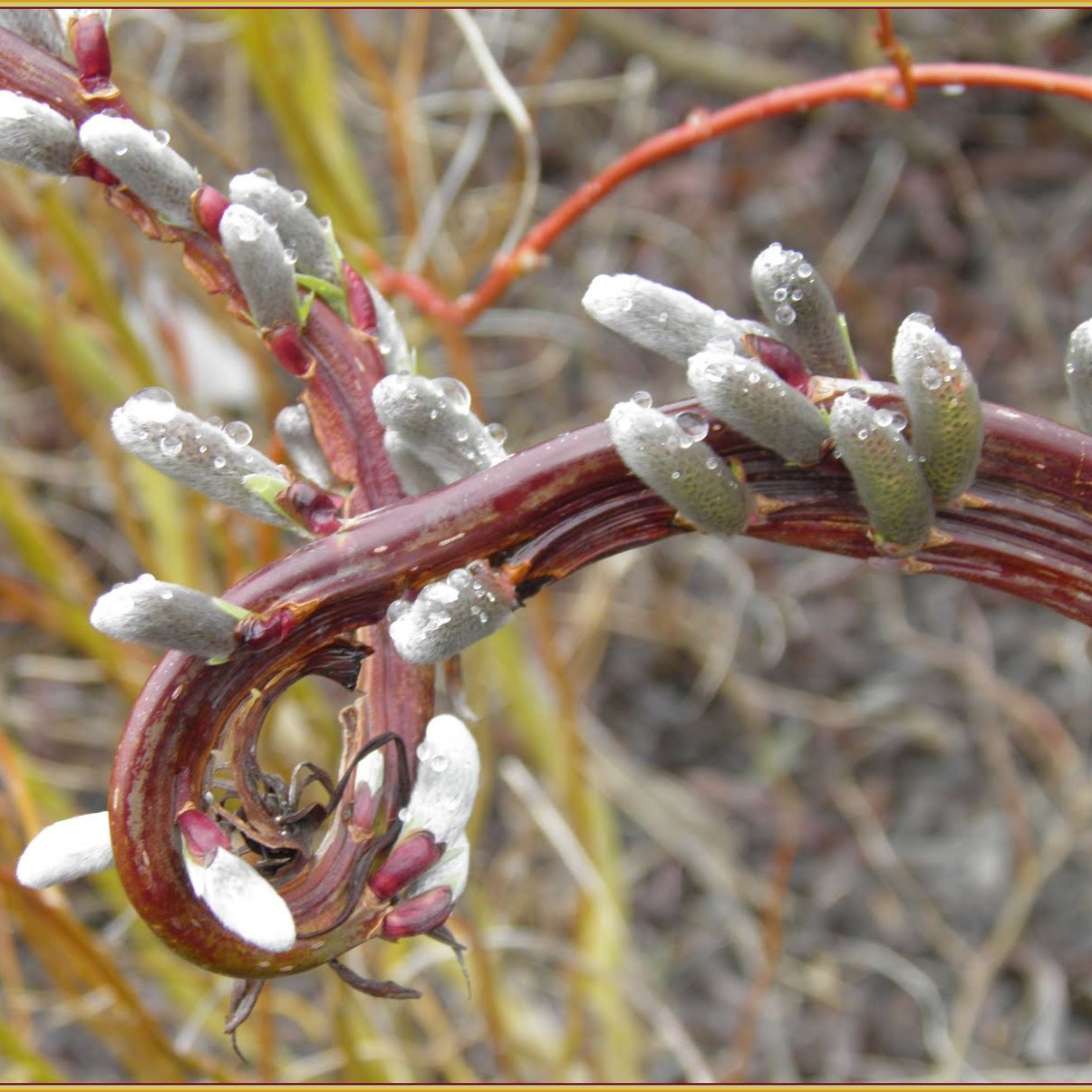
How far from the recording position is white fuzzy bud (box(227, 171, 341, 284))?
0.38 m

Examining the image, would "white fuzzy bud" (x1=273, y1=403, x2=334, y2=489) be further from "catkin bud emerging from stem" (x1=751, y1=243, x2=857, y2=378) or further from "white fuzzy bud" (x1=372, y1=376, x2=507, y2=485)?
"catkin bud emerging from stem" (x1=751, y1=243, x2=857, y2=378)

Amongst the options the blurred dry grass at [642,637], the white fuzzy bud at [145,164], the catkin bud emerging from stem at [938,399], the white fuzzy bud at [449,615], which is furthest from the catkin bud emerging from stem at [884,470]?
the blurred dry grass at [642,637]

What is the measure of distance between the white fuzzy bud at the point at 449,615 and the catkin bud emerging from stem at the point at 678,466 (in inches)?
2.2

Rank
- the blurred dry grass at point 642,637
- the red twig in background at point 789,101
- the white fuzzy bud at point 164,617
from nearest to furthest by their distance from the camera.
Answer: the white fuzzy bud at point 164,617, the red twig in background at point 789,101, the blurred dry grass at point 642,637

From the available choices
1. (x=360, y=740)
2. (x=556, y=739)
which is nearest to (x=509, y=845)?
(x=556, y=739)

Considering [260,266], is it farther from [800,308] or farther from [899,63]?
[899,63]

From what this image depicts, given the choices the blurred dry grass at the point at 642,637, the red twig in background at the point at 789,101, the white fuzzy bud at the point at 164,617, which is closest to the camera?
the white fuzzy bud at the point at 164,617

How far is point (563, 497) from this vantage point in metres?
0.35

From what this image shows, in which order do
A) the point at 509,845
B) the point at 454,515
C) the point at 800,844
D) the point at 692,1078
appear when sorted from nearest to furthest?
the point at 454,515 → the point at 692,1078 → the point at 800,844 → the point at 509,845

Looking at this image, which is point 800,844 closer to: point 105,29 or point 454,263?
point 454,263

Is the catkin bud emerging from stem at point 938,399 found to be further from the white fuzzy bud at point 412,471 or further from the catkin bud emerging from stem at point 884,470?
the white fuzzy bud at point 412,471

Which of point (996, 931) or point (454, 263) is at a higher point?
point (454, 263)

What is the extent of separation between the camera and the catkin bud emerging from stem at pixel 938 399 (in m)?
0.34

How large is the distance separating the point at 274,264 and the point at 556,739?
977 millimetres
